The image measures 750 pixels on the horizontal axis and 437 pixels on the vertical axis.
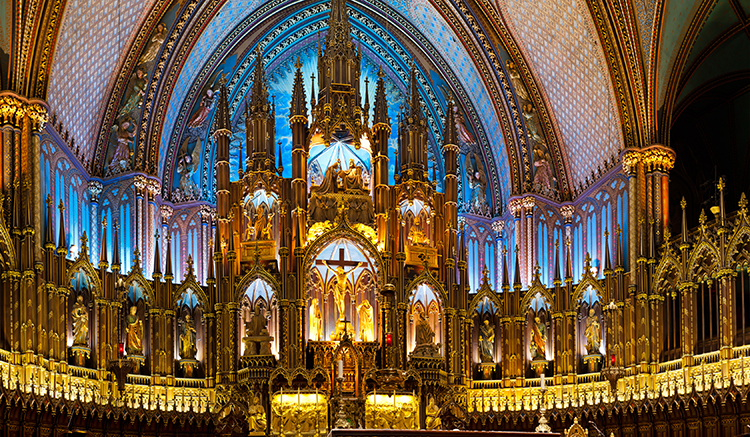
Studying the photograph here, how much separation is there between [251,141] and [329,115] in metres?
2.67

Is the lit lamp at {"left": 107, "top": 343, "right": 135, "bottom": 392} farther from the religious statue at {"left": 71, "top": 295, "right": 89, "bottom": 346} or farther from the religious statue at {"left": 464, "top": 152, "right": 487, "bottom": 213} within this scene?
the religious statue at {"left": 464, "top": 152, "right": 487, "bottom": 213}

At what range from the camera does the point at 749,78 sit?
108 ft

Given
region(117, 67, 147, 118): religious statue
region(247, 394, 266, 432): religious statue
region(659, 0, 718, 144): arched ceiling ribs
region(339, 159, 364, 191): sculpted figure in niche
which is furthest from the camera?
region(339, 159, 364, 191): sculpted figure in niche

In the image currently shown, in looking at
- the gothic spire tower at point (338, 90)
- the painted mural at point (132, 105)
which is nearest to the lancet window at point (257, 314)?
the gothic spire tower at point (338, 90)

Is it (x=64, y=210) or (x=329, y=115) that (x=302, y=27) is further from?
(x=64, y=210)

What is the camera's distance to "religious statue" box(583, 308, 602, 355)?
3017 cm

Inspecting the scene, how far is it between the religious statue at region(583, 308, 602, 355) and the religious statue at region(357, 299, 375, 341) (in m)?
6.50

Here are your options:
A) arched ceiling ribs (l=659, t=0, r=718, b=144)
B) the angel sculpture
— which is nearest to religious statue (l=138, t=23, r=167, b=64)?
the angel sculpture

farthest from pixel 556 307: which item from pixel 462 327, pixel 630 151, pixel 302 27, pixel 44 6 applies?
pixel 44 6

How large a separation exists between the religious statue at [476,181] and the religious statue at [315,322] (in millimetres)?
7953

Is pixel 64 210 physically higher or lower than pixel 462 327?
higher

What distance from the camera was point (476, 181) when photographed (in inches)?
1442

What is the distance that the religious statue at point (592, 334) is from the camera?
30.2 meters

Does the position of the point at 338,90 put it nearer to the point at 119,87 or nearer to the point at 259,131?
the point at 259,131
